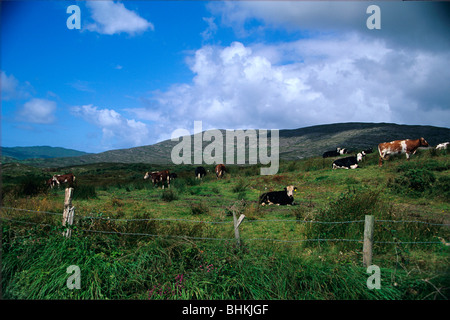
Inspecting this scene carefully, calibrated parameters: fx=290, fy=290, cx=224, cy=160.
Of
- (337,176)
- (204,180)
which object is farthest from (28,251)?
(204,180)

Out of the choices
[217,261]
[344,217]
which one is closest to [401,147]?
[344,217]

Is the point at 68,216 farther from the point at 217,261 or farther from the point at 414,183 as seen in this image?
the point at 414,183

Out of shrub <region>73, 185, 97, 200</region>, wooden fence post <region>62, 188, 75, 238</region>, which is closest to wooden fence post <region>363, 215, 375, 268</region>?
wooden fence post <region>62, 188, 75, 238</region>

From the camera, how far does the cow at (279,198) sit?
39.9ft

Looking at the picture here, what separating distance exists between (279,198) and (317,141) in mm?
63353

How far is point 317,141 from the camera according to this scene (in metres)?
71.9

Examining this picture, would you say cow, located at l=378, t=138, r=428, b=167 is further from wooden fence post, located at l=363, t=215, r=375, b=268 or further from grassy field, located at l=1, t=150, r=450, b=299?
wooden fence post, located at l=363, t=215, r=375, b=268

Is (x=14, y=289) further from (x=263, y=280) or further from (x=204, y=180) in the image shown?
(x=204, y=180)

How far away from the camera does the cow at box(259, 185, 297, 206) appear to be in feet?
39.9

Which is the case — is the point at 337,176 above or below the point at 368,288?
above

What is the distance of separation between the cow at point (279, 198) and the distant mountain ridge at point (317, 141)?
32.6 m

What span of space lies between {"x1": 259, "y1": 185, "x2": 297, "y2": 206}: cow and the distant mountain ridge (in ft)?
107

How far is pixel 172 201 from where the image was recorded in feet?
46.2
